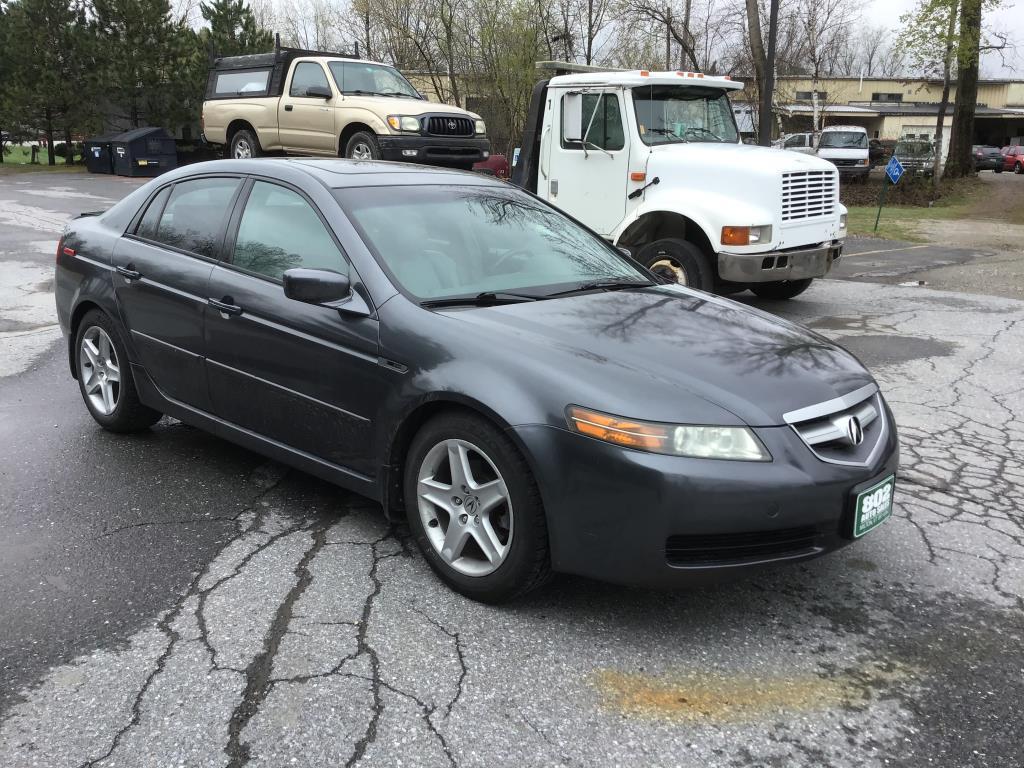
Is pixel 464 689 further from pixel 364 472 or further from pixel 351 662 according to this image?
pixel 364 472

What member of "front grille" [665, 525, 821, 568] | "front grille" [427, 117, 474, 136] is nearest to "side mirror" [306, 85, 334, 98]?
"front grille" [427, 117, 474, 136]

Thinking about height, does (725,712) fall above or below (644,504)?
below

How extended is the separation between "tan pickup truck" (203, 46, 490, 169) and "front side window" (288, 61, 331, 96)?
0.02 m

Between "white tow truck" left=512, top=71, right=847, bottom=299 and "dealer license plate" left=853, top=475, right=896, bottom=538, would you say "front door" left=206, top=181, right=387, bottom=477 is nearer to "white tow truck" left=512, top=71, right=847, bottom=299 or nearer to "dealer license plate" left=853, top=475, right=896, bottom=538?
"dealer license plate" left=853, top=475, right=896, bottom=538

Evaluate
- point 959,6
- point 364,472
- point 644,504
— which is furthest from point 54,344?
point 959,6

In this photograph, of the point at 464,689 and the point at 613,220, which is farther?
the point at 613,220

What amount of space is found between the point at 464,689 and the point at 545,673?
0.27 m

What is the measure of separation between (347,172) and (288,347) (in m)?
0.95

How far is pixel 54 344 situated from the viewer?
7574 mm

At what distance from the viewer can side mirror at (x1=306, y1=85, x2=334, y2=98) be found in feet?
46.1

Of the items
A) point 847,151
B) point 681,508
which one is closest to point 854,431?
point 681,508

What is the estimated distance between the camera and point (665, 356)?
3271 mm

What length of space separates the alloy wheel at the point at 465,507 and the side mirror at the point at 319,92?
11.9 m

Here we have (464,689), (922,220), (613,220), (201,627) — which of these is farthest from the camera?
(922,220)
